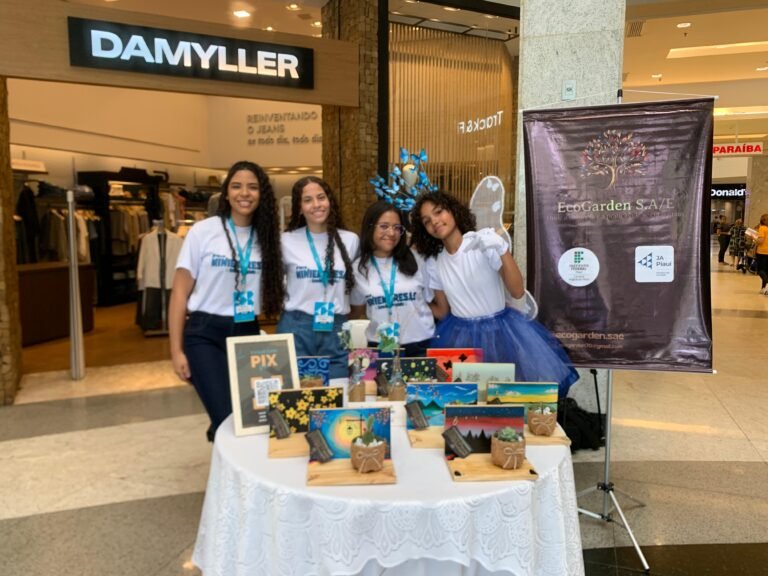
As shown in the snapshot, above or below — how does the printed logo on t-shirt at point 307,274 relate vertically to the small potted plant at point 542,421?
above

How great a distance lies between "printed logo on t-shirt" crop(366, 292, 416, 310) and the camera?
102 inches

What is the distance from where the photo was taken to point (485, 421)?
1638mm

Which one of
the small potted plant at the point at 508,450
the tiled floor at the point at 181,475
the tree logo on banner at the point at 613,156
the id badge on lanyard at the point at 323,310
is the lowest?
the tiled floor at the point at 181,475

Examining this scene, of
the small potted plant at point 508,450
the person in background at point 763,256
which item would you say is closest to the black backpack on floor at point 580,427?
the small potted plant at point 508,450

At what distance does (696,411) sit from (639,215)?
263 cm

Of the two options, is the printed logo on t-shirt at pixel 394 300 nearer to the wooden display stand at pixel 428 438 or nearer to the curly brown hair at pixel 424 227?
the curly brown hair at pixel 424 227

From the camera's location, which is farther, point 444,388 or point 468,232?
point 468,232

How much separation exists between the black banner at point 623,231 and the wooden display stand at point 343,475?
1.43m

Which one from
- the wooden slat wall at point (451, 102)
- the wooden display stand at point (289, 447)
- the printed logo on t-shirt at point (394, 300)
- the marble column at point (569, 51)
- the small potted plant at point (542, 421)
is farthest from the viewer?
the wooden slat wall at point (451, 102)

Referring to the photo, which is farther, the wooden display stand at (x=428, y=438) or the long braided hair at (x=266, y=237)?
the long braided hair at (x=266, y=237)

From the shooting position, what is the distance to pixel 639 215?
8.40 ft

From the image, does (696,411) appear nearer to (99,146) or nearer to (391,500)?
(391,500)

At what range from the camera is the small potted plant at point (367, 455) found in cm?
151

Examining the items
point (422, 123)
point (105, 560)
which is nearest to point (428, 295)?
point (105, 560)
